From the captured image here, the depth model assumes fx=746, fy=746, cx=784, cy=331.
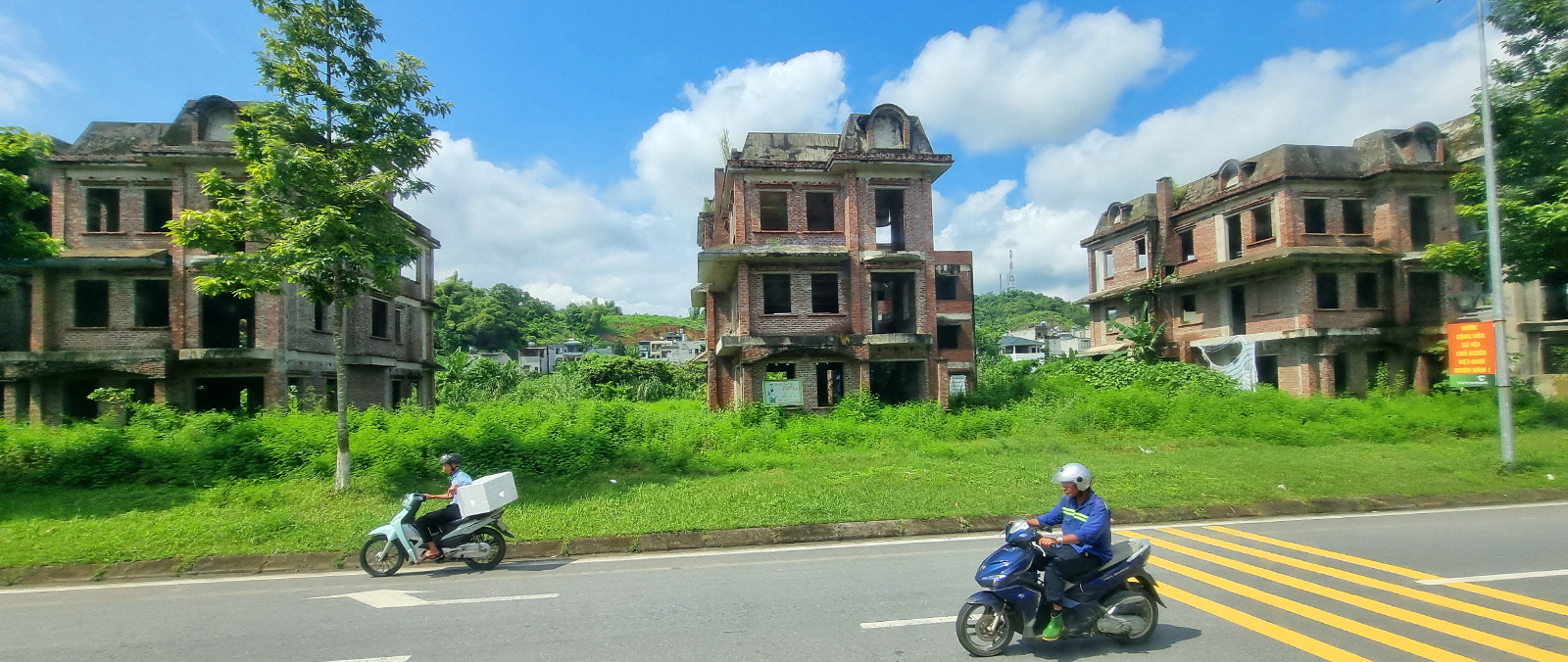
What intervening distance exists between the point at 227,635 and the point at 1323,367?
2827 centimetres

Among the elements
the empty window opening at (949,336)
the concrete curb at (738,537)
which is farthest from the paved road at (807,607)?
the empty window opening at (949,336)

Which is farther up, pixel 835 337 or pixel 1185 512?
pixel 835 337

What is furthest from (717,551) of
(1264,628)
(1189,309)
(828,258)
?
(1189,309)

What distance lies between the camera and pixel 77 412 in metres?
20.9

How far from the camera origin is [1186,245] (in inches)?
1165

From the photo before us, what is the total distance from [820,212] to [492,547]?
54.8 feet

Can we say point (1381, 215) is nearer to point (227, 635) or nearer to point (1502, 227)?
point (1502, 227)

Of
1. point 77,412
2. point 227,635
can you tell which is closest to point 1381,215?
point 227,635

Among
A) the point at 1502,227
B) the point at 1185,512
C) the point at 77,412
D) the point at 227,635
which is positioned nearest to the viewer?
the point at 227,635

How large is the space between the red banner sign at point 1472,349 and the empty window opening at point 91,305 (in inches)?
1230

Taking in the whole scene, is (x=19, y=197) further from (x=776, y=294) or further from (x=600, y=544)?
(x=776, y=294)

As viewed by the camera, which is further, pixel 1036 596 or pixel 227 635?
pixel 227 635

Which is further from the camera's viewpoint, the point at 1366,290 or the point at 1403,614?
the point at 1366,290

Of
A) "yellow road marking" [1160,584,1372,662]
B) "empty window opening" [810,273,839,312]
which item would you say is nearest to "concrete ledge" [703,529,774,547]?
"yellow road marking" [1160,584,1372,662]
